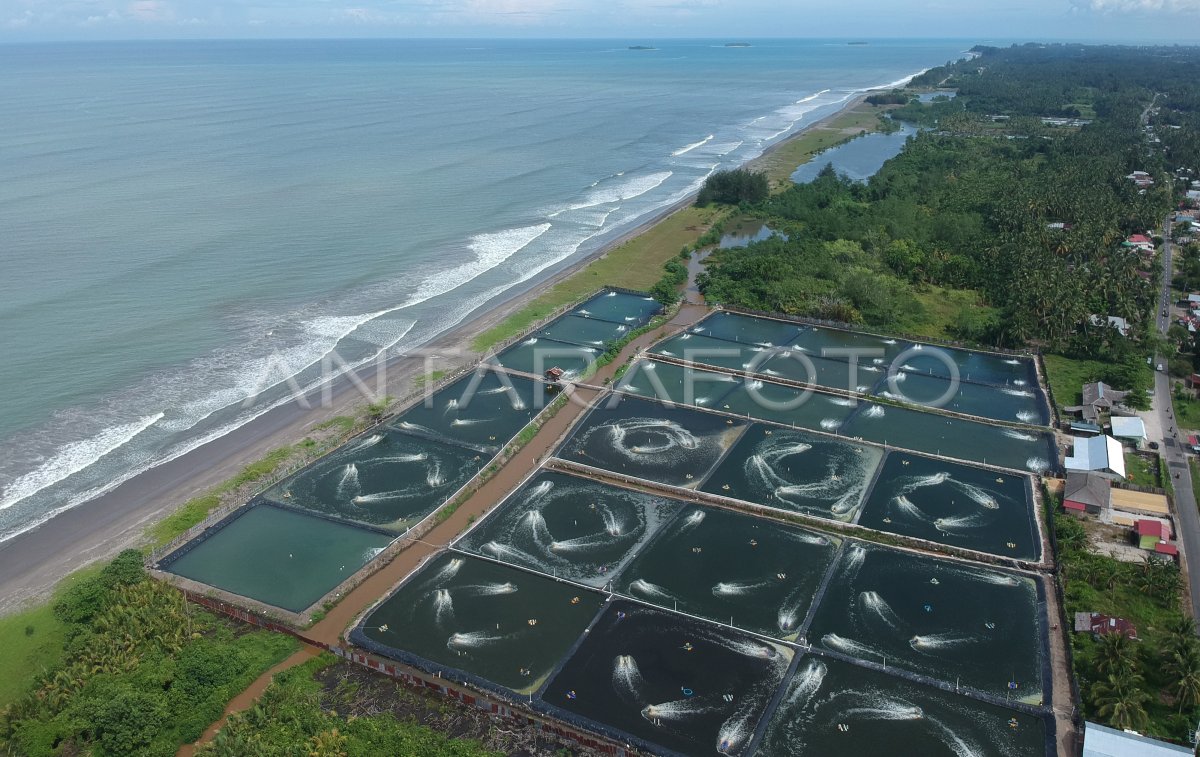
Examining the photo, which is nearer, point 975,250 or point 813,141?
point 975,250

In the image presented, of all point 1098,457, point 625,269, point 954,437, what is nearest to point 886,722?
point 1098,457

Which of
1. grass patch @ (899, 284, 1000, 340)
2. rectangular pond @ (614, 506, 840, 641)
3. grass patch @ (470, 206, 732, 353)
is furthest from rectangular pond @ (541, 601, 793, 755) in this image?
grass patch @ (899, 284, 1000, 340)

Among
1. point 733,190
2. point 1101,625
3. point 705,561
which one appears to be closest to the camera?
point 1101,625

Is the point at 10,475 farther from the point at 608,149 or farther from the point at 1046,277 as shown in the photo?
the point at 608,149

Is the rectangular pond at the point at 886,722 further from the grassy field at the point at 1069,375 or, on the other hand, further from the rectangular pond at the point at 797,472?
the grassy field at the point at 1069,375

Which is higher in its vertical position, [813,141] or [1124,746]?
[813,141]

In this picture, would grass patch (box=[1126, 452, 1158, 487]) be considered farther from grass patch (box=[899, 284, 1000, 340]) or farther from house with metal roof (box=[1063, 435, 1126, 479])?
grass patch (box=[899, 284, 1000, 340])

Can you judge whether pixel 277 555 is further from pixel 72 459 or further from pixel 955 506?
pixel 955 506
